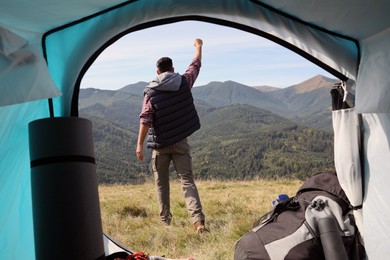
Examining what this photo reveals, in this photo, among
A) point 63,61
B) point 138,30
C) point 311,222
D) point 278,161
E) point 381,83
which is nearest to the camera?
point 381,83

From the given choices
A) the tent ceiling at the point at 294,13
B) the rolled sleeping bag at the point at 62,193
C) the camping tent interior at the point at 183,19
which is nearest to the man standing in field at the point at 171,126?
the camping tent interior at the point at 183,19

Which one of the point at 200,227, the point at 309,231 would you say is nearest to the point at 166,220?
the point at 200,227

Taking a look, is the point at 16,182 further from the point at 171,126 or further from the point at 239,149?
the point at 239,149

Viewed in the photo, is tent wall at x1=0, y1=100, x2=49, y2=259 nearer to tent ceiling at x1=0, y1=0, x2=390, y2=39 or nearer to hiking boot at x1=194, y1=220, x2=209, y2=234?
tent ceiling at x1=0, y1=0, x2=390, y2=39

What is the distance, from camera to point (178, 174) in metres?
5.12

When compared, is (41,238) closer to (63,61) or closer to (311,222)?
(63,61)

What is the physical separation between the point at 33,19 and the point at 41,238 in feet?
4.18

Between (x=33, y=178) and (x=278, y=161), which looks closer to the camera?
(x=33, y=178)

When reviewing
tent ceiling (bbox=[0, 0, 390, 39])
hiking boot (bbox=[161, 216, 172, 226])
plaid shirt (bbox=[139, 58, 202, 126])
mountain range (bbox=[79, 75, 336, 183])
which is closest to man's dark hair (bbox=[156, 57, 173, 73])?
plaid shirt (bbox=[139, 58, 202, 126])

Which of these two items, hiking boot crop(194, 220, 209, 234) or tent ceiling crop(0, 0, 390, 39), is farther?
hiking boot crop(194, 220, 209, 234)

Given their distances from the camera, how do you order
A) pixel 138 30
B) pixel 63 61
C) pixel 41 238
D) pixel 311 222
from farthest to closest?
pixel 138 30 → pixel 63 61 → pixel 311 222 → pixel 41 238

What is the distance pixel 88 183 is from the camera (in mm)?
2736

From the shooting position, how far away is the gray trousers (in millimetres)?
5000

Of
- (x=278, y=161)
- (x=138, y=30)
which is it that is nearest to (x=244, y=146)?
(x=278, y=161)
